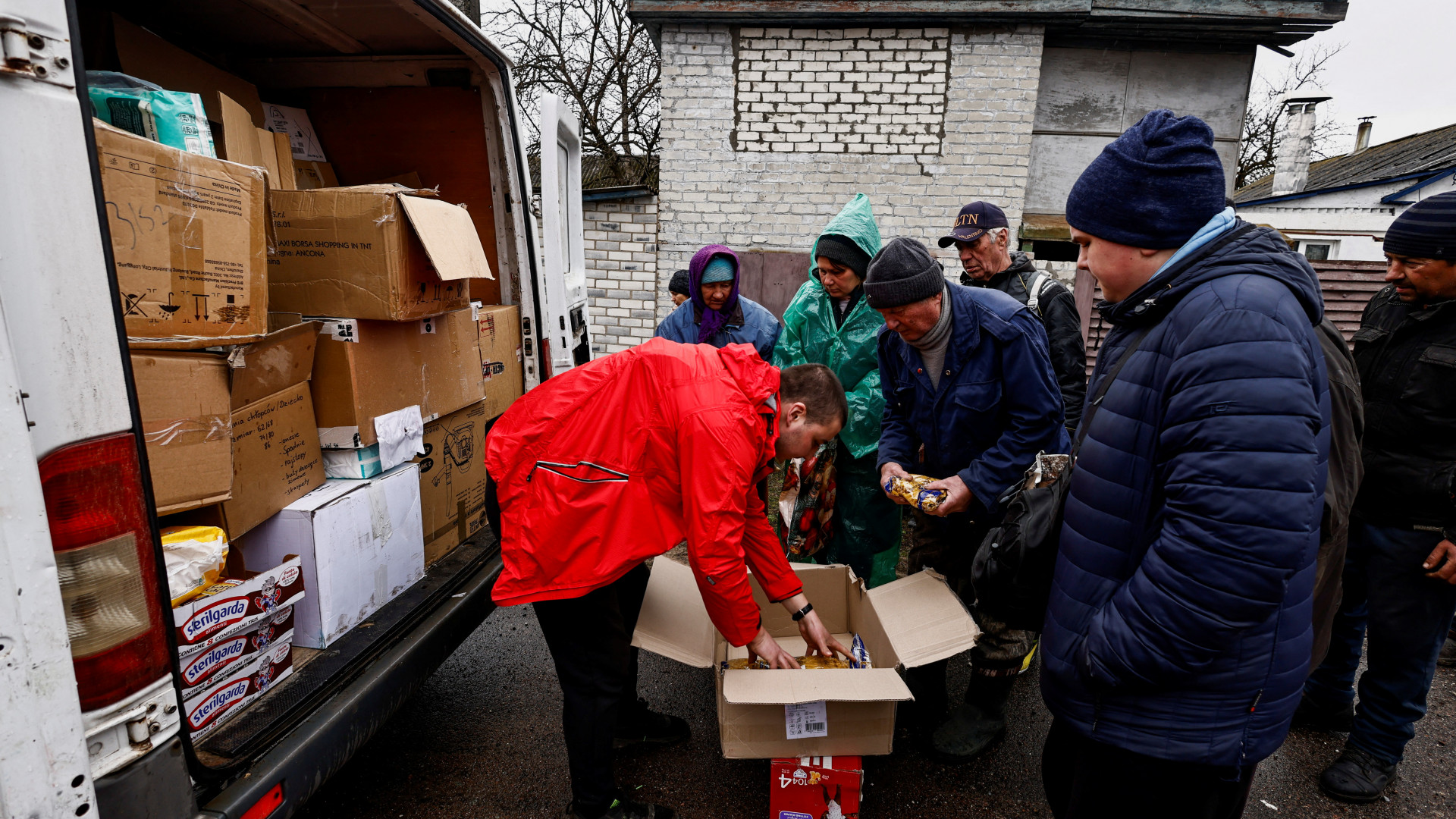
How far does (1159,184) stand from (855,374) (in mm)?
1784

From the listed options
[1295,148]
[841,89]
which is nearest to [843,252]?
[841,89]

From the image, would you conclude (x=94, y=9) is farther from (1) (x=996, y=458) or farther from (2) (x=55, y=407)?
(1) (x=996, y=458)

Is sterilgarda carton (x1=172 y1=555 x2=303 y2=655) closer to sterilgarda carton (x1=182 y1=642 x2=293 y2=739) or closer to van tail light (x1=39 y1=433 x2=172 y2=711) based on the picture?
sterilgarda carton (x1=182 y1=642 x2=293 y2=739)

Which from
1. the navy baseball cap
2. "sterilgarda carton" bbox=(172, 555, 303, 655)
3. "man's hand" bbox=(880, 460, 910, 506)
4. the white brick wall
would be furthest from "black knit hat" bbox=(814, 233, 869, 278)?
the white brick wall

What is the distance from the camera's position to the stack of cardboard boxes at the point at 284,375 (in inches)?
62.3

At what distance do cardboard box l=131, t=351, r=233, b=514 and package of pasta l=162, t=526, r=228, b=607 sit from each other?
0.21ft

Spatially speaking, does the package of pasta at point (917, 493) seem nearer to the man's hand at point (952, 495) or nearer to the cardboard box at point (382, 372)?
the man's hand at point (952, 495)

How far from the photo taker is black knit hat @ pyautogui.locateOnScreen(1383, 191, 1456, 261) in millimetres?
2088

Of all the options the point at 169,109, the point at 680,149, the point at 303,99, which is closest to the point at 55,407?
the point at 169,109

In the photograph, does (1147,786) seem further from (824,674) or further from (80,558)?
(80,558)

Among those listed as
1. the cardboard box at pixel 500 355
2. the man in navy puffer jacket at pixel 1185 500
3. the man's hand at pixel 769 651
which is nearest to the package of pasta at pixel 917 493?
the man's hand at pixel 769 651

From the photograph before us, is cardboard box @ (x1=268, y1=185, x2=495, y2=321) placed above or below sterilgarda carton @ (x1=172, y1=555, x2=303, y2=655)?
above

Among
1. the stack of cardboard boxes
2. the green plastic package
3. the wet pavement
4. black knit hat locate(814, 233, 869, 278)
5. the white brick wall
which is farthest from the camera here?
the white brick wall

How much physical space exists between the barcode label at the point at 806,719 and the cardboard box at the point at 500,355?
1811 mm
